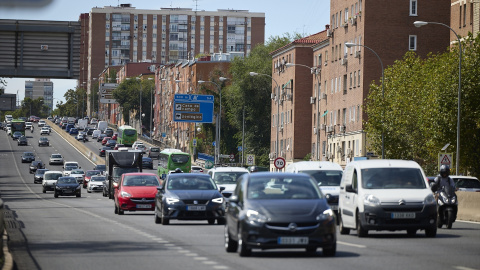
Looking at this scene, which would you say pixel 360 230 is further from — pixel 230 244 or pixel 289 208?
pixel 289 208

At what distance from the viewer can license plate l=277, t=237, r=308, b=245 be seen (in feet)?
60.4

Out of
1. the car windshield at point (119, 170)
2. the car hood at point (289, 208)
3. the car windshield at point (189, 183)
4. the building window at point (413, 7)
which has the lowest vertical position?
the car windshield at point (119, 170)

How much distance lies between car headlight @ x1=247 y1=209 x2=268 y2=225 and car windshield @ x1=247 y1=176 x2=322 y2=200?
0.70 meters

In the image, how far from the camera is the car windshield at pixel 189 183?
1253 inches

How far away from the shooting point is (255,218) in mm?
18547

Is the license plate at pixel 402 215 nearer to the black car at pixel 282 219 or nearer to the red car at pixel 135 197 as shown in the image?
the black car at pixel 282 219

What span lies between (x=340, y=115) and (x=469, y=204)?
6260 centimetres

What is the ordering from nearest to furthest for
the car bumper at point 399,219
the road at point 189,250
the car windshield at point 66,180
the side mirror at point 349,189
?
1. the road at point 189,250
2. the car bumper at point 399,219
3. the side mirror at point 349,189
4. the car windshield at point 66,180

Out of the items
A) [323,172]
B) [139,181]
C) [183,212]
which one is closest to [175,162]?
[139,181]

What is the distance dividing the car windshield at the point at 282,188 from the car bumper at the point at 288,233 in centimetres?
93

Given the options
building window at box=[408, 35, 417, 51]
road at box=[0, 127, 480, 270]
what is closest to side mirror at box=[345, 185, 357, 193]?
road at box=[0, 127, 480, 270]

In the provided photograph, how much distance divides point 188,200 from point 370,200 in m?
7.32

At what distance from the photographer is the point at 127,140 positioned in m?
154

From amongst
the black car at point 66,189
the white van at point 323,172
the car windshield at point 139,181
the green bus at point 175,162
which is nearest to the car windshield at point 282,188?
the white van at point 323,172
